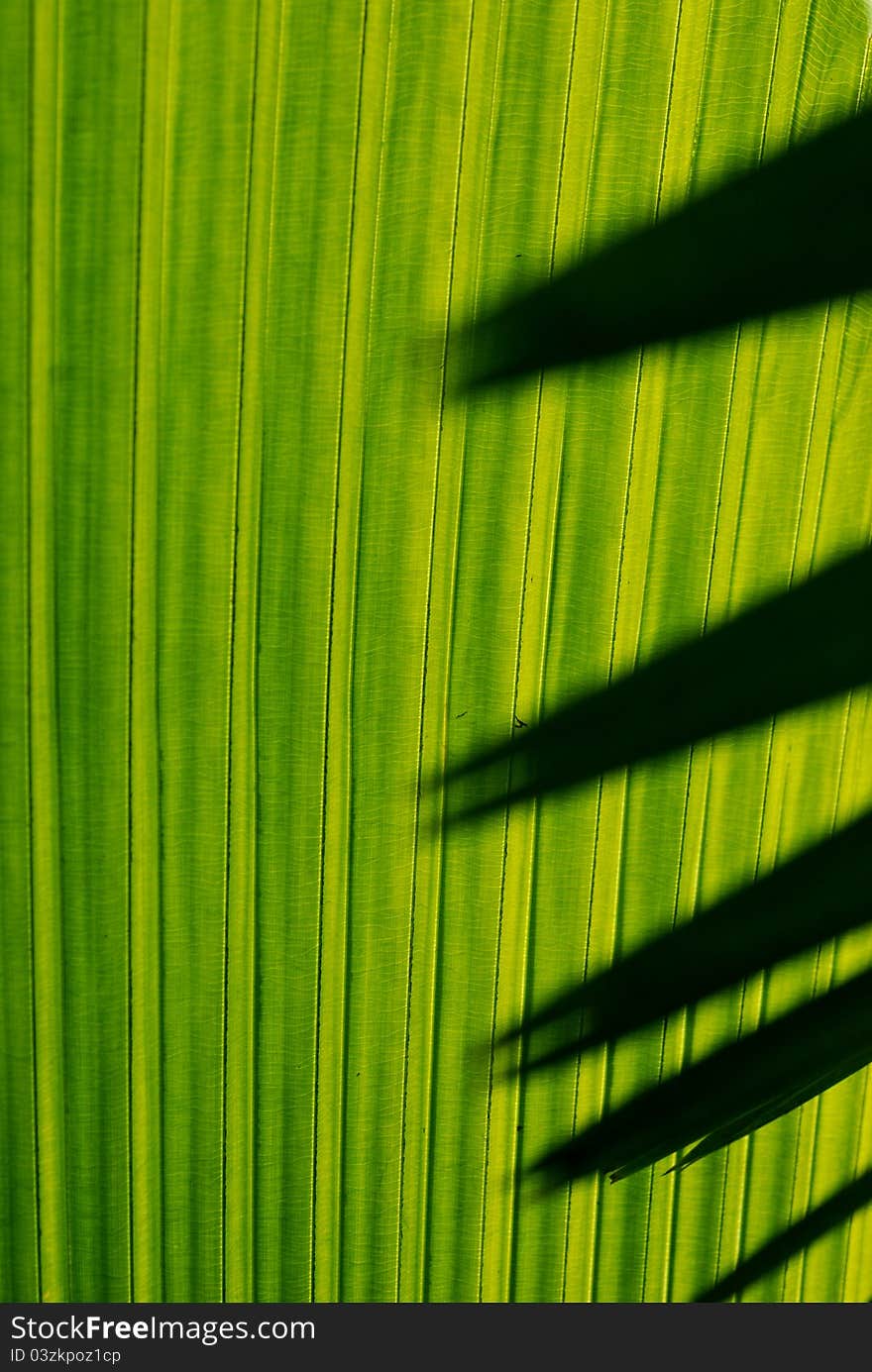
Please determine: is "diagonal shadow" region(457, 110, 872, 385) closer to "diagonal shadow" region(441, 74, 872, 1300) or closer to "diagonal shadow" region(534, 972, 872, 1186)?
"diagonal shadow" region(441, 74, 872, 1300)

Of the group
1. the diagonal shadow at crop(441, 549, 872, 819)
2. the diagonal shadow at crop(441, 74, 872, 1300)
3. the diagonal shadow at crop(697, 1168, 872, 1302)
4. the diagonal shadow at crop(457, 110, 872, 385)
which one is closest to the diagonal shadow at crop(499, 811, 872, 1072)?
the diagonal shadow at crop(441, 74, 872, 1300)

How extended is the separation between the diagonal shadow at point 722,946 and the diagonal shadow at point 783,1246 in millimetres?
261

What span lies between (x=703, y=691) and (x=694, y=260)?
0.33 metres

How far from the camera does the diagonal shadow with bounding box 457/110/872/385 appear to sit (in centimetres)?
73

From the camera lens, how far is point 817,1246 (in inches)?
36.8

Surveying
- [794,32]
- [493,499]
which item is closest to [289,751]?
[493,499]

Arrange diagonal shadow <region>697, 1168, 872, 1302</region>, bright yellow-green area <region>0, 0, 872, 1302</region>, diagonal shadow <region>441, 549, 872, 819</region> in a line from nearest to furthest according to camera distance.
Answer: bright yellow-green area <region>0, 0, 872, 1302</region>
diagonal shadow <region>441, 549, 872, 819</region>
diagonal shadow <region>697, 1168, 872, 1302</region>

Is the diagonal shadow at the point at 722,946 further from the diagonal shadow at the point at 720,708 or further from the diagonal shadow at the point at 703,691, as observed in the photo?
the diagonal shadow at the point at 703,691

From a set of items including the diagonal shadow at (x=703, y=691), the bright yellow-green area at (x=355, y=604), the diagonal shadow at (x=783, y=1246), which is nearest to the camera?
the bright yellow-green area at (x=355, y=604)

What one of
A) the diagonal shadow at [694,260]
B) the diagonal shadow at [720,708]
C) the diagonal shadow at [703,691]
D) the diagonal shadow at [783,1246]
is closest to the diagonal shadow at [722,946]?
the diagonal shadow at [720,708]

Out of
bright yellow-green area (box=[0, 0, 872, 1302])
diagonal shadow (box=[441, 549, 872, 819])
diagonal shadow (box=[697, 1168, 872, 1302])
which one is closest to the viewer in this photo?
bright yellow-green area (box=[0, 0, 872, 1302])

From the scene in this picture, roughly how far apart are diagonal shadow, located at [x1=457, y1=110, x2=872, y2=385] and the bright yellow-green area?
0.06ft

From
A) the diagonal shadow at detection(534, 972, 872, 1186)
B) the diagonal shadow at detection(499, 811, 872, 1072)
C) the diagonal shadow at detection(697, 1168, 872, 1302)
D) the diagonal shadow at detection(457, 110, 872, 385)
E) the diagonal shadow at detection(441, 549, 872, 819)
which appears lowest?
the diagonal shadow at detection(697, 1168, 872, 1302)

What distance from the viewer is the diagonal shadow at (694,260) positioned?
2.41ft
